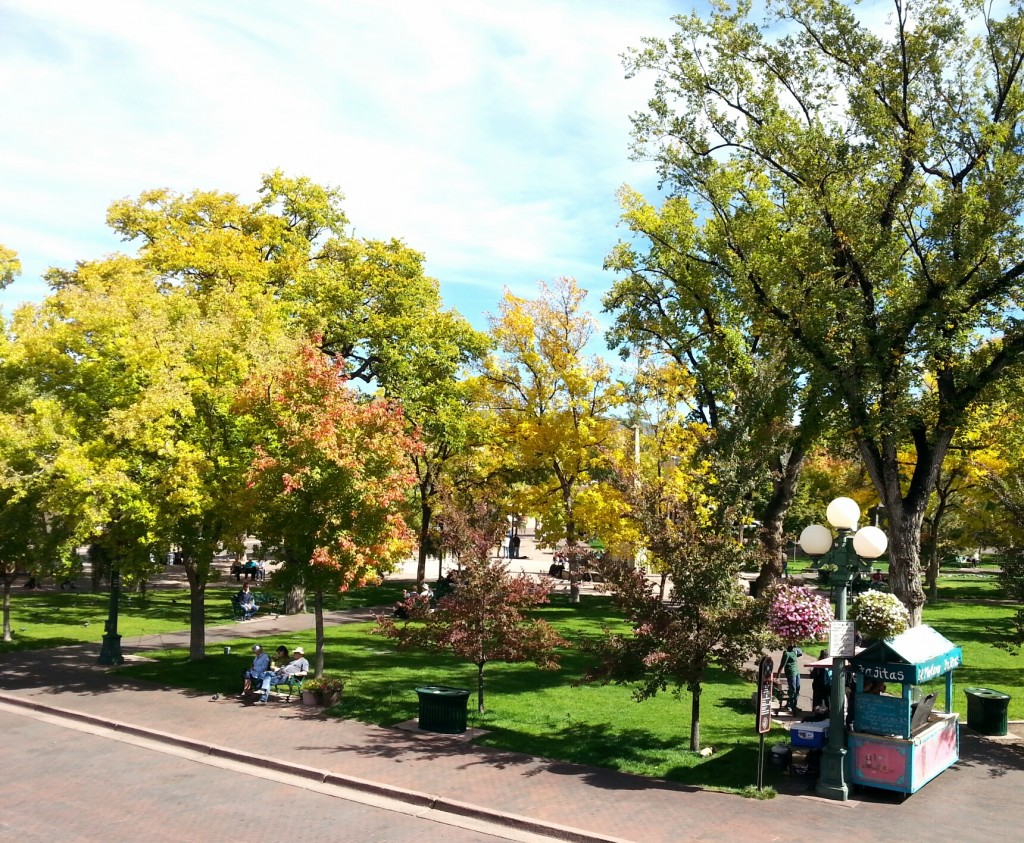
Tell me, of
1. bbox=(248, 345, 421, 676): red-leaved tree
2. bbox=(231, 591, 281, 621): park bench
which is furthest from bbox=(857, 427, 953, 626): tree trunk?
bbox=(231, 591, 281, 621): park bench

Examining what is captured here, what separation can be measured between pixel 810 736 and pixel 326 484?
1011 centimetres

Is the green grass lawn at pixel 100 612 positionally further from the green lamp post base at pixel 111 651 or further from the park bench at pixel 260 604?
the green lamp post base at pixel 111 651

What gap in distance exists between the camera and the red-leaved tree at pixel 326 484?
17.7 m

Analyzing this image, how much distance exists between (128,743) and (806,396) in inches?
657

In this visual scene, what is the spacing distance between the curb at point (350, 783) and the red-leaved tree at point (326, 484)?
148 inches

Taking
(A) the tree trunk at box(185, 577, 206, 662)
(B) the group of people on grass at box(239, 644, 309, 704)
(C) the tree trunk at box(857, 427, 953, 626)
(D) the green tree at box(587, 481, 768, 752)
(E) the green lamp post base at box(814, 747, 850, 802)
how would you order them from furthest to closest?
(A) the tree trunk at box(185, 577, 206, 662) < (C) the tree trunk at box(857, 427, 953, 626) < (B) the group of people on grass at box(239, 644, 309, 704) < (D) the green tree at box(587, 481, 768, 752) < (E) the green lamp post base at box(814, 747, 850, 802)

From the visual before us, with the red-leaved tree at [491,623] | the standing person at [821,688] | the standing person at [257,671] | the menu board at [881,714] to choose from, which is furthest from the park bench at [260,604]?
the menu board at [881,714]

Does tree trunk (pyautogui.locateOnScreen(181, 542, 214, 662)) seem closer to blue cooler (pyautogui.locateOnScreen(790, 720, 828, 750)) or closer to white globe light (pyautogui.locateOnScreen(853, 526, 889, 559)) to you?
blue cooler (pyautogui.locateOnScreen(790, 720, 828, 750))

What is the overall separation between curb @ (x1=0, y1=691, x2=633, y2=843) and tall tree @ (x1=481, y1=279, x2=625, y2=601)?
64.4 ft

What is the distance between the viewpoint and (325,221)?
3834 cm

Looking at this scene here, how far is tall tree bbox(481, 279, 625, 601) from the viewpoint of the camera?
3378 centimetres

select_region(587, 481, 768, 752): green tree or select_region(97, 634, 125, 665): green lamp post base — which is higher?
select_region(587, 481, 768, 752): green tree

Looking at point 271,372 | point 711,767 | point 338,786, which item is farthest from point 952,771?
point 271,372

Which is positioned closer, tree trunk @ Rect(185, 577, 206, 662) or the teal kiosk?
the teal kiosk
